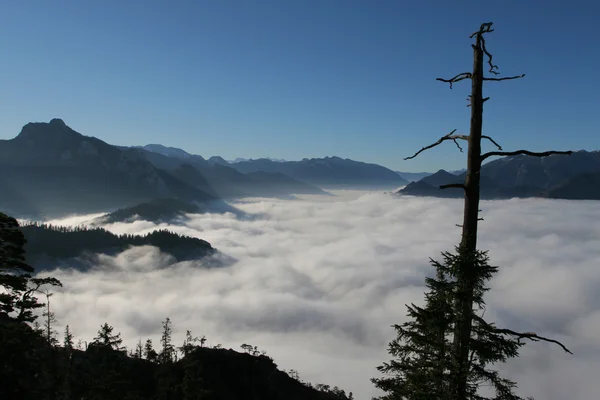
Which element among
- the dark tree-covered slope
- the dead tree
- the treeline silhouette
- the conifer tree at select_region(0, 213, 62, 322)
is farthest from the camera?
the dark tree-covered slope

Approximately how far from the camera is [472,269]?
472 inches

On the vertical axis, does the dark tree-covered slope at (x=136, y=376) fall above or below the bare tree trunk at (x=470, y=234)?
below

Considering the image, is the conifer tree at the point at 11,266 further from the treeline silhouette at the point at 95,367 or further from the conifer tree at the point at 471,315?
the conifer tree at the point at 471,315

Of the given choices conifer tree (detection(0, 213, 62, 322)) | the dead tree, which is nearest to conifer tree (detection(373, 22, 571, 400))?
the dead tree

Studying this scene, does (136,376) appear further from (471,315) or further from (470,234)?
(470,234)

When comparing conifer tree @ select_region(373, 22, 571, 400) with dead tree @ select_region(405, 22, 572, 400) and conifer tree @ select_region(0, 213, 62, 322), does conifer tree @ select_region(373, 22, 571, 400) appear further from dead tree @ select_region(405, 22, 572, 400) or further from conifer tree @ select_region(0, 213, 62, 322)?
conifer tree @ select_region(0, 213, 62, 322)

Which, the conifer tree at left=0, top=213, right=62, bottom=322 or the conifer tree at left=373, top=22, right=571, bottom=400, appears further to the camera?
the conifer tree at left=0, top=213, right=62, bottom=322

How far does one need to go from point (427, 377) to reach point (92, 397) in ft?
130

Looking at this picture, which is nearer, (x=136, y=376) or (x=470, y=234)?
(x=470, y=234)

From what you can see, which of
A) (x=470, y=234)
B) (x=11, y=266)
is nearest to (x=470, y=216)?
(x=470, y=234)

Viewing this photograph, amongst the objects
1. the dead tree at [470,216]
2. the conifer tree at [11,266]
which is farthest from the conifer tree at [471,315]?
the conifer tree at [11,266]

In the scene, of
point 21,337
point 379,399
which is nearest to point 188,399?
point 21,337

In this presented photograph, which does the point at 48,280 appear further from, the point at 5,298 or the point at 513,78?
the point at 513,78

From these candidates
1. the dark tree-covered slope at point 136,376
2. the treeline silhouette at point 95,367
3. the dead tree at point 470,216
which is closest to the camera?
the dead tree at point 470,216
